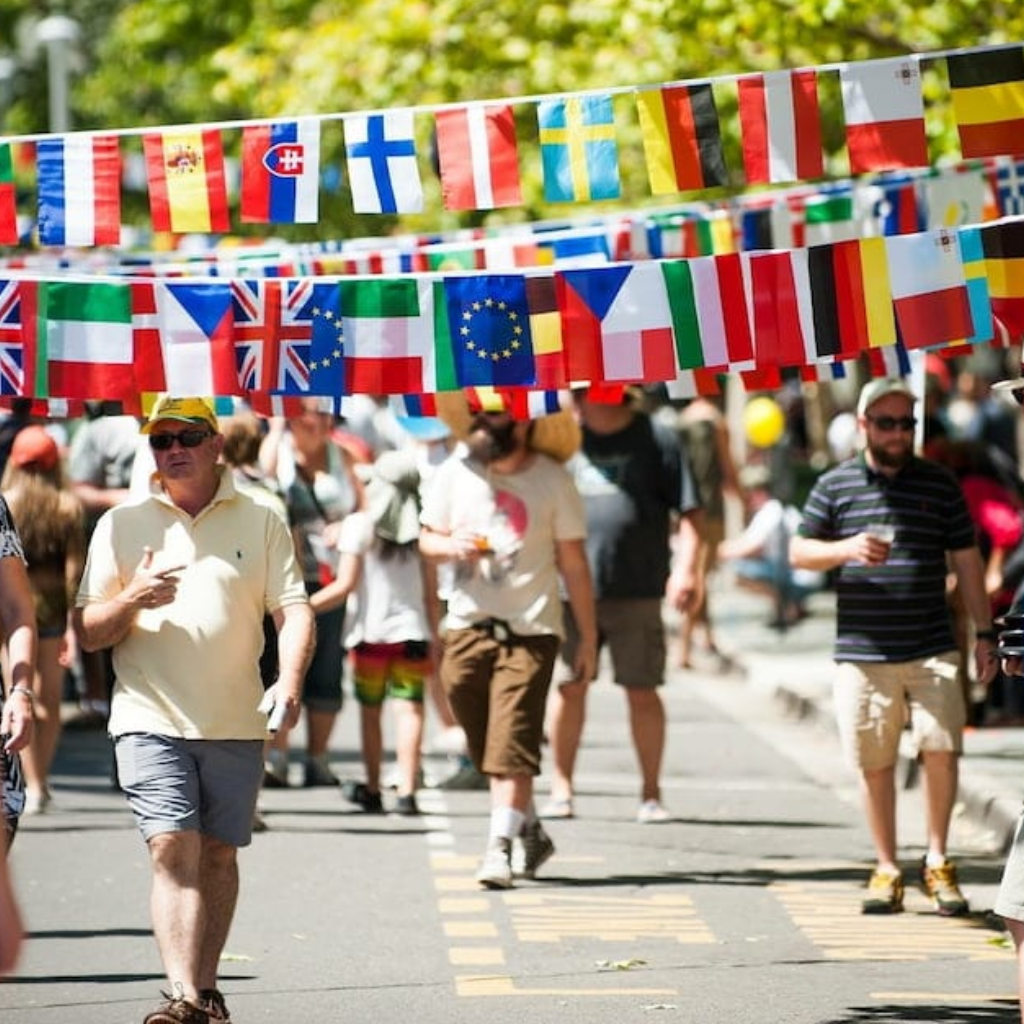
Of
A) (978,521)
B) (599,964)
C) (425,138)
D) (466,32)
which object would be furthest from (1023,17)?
(425,138)

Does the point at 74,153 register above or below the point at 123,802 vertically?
above

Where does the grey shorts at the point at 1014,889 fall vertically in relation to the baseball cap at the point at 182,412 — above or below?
below

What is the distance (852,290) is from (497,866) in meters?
3.10

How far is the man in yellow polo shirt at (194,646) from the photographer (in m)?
7.66

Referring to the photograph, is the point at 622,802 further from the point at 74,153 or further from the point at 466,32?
the point at 466,32

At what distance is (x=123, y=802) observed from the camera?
13.3m

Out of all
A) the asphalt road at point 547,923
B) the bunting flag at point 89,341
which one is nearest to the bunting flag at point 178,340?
the bunting flag at point 89,341

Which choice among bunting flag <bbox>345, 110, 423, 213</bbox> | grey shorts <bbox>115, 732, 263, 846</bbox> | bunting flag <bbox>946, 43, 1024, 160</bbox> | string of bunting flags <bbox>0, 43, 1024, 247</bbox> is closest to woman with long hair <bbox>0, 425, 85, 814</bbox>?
string of bunting flags <bbox>0, 43, 1024, 247</bbox>

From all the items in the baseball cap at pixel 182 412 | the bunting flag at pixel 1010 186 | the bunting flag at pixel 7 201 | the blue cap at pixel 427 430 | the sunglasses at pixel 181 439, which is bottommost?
the sunglasses at pixel 181 439

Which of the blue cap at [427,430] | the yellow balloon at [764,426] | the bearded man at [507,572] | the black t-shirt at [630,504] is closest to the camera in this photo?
the bearded man at [507,572]

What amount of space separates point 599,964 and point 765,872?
2310mm

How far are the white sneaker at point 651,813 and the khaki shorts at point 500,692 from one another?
191cm

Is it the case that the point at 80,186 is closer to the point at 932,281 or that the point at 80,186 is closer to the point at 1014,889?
the point at 932,281

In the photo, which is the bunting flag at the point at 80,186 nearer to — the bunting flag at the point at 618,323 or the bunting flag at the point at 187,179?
the bunting flag at the point at 187,179
